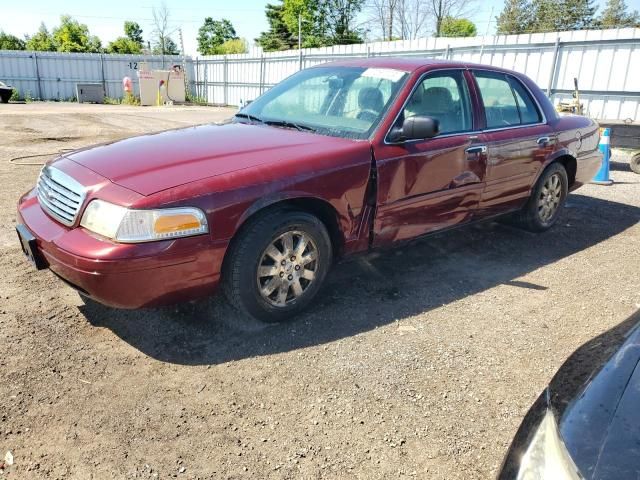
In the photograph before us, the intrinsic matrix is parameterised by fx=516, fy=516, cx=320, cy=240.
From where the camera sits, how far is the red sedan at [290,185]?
110 inches

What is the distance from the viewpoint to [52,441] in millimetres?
2334

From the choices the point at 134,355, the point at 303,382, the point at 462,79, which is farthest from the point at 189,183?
the point at 462,79

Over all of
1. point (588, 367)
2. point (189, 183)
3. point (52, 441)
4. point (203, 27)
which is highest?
point (203, 27)

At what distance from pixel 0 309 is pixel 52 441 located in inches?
58.9

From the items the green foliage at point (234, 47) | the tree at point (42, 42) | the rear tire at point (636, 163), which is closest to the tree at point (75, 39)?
the tree at point (42, 42)

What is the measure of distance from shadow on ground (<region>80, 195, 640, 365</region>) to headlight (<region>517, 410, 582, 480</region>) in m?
1.79

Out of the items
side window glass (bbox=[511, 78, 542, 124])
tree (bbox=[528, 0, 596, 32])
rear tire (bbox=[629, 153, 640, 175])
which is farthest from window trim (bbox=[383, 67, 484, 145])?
tree (bbox=[528, 0, 596, 32])

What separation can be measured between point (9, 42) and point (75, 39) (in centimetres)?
803

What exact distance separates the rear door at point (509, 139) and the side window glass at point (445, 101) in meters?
0.22

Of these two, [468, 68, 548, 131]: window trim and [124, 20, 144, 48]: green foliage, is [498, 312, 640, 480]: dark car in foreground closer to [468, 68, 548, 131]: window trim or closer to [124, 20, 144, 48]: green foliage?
[468, 68, 548, 131]: window trim

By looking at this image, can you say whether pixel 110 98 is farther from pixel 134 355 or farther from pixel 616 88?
pixel 134 355

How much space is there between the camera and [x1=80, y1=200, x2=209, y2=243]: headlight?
8.90ft

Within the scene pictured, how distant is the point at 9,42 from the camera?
46094mm

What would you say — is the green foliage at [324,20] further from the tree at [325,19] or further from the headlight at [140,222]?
the headlight at [140,222]
